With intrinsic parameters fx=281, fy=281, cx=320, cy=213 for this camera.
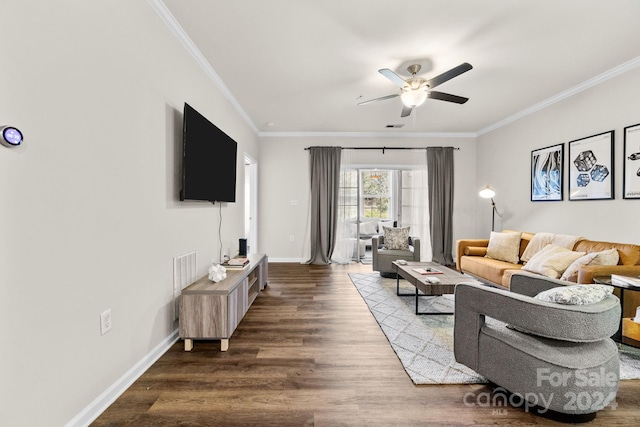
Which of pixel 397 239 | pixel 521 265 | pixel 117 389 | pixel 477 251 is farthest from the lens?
pixel 397 239

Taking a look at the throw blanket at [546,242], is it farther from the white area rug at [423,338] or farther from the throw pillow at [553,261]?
the white area rug at [423,338]

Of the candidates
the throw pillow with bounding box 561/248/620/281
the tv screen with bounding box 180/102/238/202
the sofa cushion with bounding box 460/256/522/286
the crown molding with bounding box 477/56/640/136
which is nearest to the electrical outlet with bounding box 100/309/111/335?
the tv screen with bounding box 180/102/238/202

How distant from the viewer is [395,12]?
220 cm

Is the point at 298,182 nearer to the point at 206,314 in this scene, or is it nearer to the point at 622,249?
the point at 206,314

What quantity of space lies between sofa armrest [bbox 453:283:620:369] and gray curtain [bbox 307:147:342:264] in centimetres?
399

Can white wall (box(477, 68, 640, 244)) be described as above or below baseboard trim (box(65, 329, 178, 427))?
above

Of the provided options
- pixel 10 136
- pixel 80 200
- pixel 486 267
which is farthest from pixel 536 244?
pixel 10 136

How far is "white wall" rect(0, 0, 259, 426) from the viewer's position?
1174 millimetres

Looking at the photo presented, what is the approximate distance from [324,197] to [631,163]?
426cm

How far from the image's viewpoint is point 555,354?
60.2 inches

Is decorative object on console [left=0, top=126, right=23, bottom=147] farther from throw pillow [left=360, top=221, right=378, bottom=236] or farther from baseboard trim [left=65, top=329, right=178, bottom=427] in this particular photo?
throw pillow [left=360, top=221, right=378, bottom=236]

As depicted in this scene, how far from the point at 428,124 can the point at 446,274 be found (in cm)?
315

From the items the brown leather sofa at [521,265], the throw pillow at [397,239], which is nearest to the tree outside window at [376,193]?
the throw pillow at [397,239]

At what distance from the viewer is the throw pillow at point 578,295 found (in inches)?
61.7
